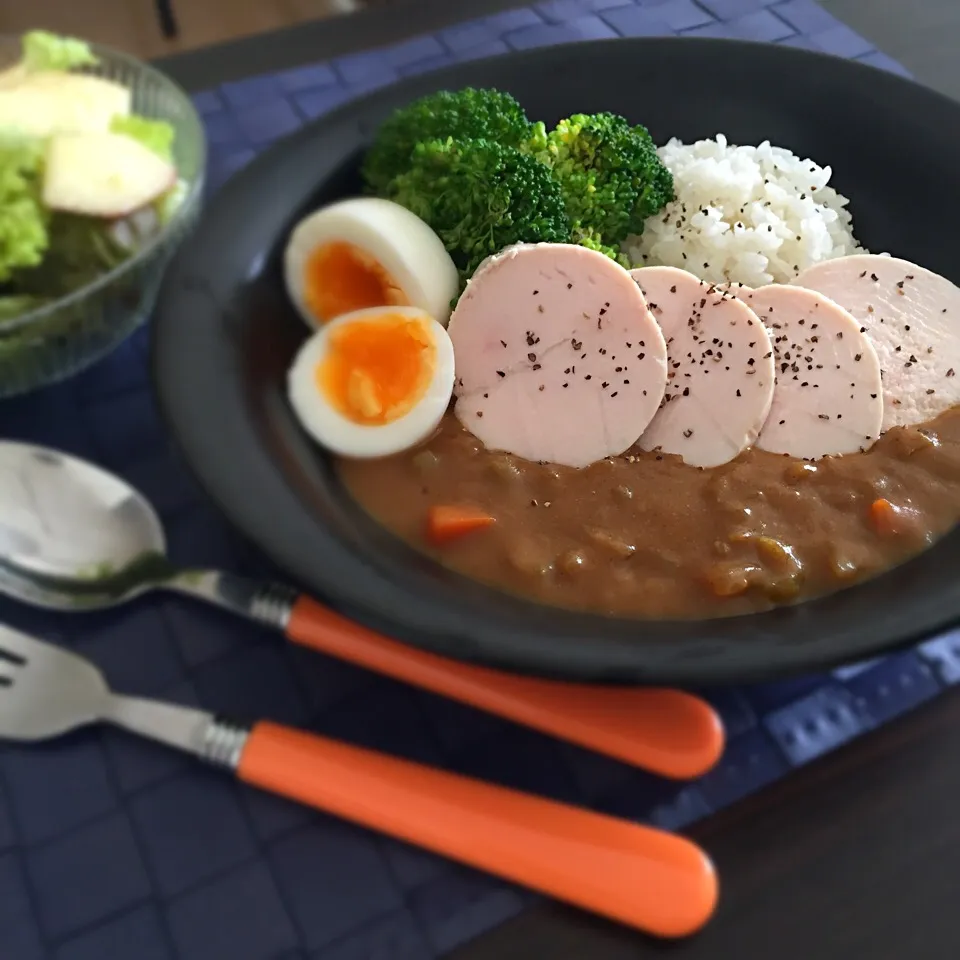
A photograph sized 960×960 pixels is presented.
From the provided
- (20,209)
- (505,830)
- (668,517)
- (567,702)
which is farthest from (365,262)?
(505,830)

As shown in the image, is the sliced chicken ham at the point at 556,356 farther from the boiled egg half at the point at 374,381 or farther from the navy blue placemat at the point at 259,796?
the navy blue placemat at the point at 259,796

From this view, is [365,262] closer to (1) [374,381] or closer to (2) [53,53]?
(1) [374,381]

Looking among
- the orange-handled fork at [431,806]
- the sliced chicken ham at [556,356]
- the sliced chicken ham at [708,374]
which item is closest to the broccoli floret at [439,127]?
the sliced chicken ham at [556,356]

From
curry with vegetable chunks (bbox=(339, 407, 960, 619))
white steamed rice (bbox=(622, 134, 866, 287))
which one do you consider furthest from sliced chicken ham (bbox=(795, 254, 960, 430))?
white steamed rice (bbox=(622, 134, 866, 287))

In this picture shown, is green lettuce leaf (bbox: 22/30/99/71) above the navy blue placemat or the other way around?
above

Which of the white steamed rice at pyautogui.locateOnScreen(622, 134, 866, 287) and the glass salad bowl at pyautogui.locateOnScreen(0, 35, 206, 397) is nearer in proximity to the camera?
the glass salad bowl at pyautogui.locateOnScreen(0, 35, 206, 397)

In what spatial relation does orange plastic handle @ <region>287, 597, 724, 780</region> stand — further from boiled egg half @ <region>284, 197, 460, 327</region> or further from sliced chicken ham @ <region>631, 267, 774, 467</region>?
boiled egg half @ <region>284, 197, 460, 327</region>
